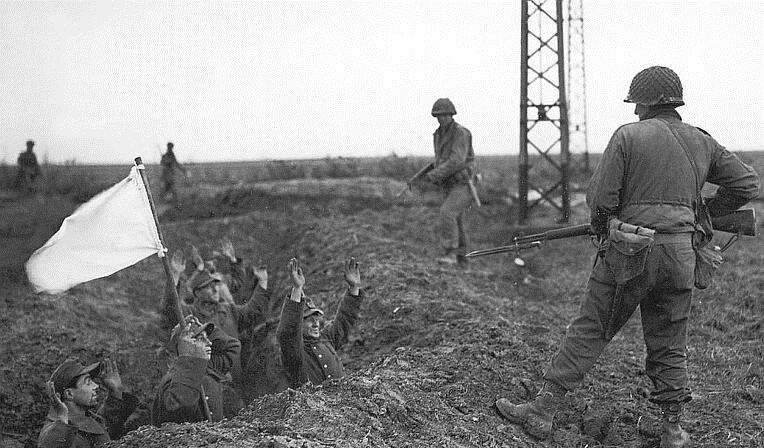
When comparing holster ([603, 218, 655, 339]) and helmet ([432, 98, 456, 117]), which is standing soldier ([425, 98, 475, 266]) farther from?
holster ([603, 218, 655, 339])

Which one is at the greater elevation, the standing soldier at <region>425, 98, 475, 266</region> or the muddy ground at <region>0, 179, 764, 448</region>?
the standing soldier at <region>425, 98, 475, 266</region>

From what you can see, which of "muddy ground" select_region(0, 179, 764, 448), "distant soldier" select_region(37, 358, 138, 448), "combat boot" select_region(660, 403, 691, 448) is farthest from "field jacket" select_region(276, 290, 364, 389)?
"combat boot" select_region(660, 403, 691, 448)

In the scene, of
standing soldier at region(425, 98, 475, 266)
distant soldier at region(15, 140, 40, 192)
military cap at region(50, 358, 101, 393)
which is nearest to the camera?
military cap at region(50, 358, 101, 393)

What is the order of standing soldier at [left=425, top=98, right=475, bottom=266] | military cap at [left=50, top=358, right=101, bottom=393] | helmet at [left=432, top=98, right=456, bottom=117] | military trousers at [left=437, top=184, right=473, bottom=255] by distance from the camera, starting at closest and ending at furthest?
military cap at [left=50, top=358, right=101, bottom=393], helmet at [left=432, top=98, right=456, bottom=117], standing soldier at [left=425, top=98, right=475, bottom=266], military trousers at [left=437, top=184, right=473, bottom=255]

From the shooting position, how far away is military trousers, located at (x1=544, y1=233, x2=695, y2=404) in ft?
13.3

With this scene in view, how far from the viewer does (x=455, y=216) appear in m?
10.0

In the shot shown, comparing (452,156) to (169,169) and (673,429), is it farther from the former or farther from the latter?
(169,169)

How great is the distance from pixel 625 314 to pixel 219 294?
4.16 m

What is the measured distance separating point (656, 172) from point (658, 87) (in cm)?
56

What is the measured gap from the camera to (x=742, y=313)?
24.2 feet

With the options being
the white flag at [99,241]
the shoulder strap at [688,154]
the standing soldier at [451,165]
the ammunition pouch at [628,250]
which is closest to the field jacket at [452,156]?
the standing soldier at [451,165]

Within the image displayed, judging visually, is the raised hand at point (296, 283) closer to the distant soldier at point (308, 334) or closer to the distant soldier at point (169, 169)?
the distant soldier at point (308, 334)

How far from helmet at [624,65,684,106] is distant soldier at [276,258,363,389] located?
260cm

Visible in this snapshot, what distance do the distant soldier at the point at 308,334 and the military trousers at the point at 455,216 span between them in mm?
4189
